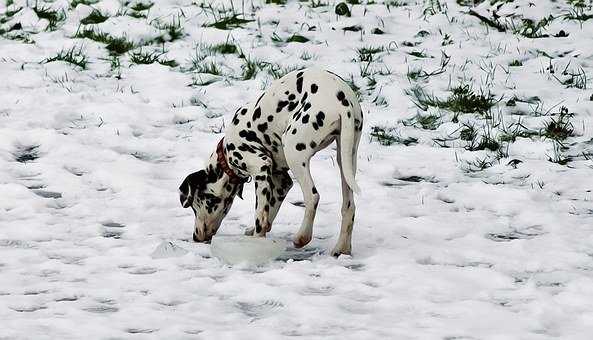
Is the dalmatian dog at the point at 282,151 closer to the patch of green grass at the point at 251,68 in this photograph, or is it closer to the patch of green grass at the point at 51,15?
the patch of green grass at the point at 251,68

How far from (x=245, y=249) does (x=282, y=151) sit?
83 centimetres

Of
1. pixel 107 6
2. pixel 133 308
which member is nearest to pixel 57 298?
pixel 133 308

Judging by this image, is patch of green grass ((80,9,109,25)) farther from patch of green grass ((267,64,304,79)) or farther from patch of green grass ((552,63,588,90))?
patch of green grass ((552,63,588,90))

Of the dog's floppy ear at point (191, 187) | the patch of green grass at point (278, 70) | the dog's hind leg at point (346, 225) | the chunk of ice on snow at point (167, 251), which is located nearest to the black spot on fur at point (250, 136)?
the dog's floppy ear at point (191, 187)

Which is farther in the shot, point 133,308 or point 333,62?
point 333,62

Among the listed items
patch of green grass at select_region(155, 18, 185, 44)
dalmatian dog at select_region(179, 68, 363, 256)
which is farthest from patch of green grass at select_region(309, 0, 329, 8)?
dalmatian dog at select_region(179, 68, 363, 256)

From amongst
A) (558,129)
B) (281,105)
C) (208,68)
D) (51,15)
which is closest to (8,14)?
(51,15)

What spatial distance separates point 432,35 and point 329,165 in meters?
4.06

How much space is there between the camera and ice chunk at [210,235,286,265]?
6016mm

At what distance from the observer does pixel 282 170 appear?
6.69 metres

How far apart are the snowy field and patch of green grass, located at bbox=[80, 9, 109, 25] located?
0.04 meters

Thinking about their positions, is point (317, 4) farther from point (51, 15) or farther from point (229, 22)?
point (51, 15)

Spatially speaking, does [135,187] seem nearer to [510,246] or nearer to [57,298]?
[57,298]

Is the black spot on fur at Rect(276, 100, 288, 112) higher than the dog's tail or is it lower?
higher
